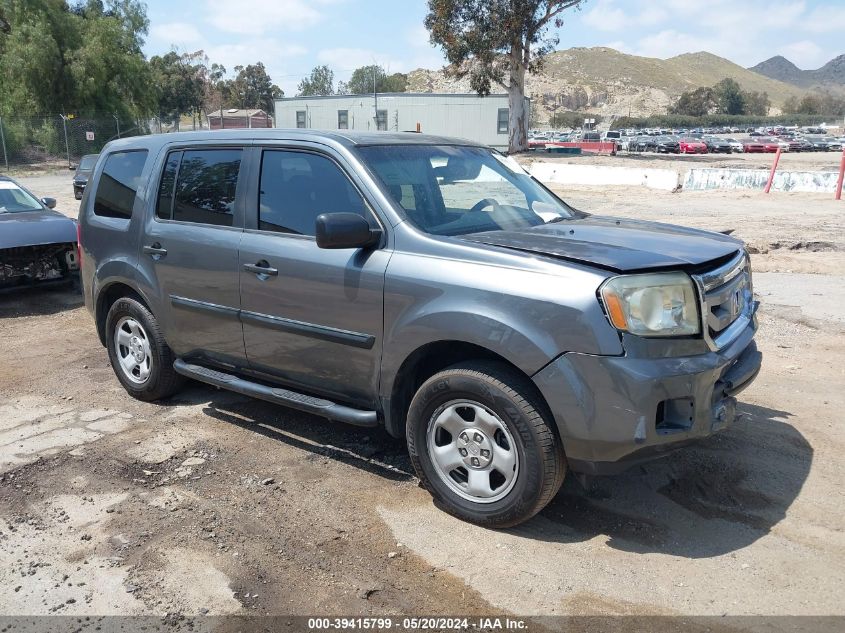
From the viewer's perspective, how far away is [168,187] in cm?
521

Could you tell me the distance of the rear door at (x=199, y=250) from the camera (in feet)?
15.5

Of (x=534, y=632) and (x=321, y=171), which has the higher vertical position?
(x=321, y=171)

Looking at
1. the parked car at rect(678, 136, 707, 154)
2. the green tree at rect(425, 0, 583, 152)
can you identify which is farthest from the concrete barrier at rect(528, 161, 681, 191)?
the parked car at rect(678, 136, 707, 154)

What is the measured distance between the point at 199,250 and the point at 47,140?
39711 mm

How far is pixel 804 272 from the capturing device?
393 inches

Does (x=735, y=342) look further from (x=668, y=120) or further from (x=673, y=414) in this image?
(x=668, y=120)

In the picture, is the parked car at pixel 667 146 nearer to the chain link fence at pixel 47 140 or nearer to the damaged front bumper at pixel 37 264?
the chain link fence at pixel 47 140

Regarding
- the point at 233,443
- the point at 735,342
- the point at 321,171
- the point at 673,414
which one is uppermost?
the point at 321,171

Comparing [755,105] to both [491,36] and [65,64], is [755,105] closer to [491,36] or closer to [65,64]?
[491,36]

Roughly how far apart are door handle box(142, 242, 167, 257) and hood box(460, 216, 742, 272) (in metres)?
2.28

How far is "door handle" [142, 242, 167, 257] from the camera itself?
509 cm

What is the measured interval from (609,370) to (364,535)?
1494mm

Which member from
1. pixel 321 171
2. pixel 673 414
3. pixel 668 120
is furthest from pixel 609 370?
pixel 668 120

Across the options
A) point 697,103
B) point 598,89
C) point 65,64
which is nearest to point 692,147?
point 65,64
